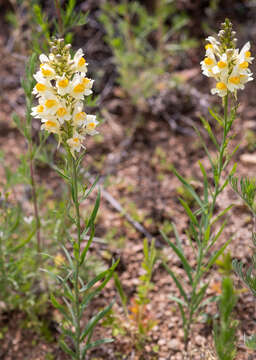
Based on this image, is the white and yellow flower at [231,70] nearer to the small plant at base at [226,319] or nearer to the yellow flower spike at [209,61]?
the yellow flower spike at [209,61]

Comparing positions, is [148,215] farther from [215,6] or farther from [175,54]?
[215,6]

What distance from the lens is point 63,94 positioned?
1734mm

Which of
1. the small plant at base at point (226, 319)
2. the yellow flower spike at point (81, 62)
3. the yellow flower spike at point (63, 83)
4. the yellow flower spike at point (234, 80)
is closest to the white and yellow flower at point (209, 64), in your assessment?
the yellow flower spike at point (234, 80)

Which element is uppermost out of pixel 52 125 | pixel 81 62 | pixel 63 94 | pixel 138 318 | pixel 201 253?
pixel 81 62

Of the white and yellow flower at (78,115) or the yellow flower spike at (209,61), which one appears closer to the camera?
the white and yellow flower at (78,115)

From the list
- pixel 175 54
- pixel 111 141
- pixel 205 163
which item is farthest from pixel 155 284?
pixel 175 54

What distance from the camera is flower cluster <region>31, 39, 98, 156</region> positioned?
175cm

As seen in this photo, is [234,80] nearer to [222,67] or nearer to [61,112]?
[222,67]

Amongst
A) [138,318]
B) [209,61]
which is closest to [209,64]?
[209,61]

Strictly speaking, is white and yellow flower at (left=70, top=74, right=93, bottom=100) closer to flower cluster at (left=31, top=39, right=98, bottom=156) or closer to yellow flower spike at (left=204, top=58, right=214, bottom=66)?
flower cluster at (left=31, top=39, right=98, bottom=156)

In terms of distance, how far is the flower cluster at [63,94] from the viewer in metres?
1.75

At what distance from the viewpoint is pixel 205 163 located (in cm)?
387

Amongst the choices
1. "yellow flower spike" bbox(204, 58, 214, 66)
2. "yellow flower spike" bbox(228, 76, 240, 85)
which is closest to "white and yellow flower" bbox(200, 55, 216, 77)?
"yellow flower spike" bbox(204, 58, 214, 66)

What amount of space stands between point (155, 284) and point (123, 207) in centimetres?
86
